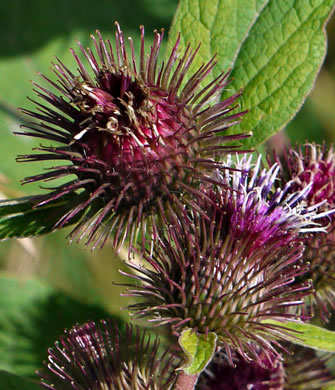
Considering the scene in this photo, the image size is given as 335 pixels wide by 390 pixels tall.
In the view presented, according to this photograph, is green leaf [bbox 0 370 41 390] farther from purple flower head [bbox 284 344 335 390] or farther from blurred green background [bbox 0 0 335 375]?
purple flower head [bbox 284 344 335 390]

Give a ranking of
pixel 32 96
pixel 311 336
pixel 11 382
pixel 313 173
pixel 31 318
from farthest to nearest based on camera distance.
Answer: pixel 32 96 < pixel 31 318 < pixel 11 382 < pixel 313 173 < pixel 311 336

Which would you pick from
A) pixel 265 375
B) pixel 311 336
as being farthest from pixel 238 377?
pixel 311 336

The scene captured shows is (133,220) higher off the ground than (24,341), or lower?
higher

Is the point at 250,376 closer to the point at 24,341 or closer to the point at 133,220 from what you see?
the point at 133,220

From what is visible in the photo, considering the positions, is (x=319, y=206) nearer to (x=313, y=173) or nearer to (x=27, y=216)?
(x=313, y=173)

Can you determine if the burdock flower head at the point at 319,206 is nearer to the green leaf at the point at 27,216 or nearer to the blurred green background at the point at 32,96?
the blurred green background at the point at 32,96

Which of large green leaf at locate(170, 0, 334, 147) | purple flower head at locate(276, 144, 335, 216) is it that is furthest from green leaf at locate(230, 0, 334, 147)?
purple flower head at locate(276, 144, 335, 216)

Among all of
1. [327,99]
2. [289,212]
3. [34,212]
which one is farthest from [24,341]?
[327,99]
